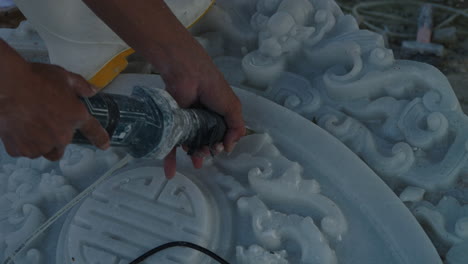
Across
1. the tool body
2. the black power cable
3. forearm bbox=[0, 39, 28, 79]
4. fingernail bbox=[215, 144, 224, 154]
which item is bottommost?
the black power cable

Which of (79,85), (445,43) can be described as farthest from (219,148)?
(445,43)

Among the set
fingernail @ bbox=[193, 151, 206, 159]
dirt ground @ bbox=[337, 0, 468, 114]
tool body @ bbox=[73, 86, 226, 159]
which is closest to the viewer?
tool body @ bbox=[73, 86, 226, 159]

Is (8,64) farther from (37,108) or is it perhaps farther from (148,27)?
(148,27)

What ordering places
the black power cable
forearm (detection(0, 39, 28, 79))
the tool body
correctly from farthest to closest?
the black power cable
the tool body
forearm (detection(0, 39, 28, 79))

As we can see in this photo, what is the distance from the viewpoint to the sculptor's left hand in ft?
3.09

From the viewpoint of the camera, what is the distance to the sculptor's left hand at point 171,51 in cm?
94

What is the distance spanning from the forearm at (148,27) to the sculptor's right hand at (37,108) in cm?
22

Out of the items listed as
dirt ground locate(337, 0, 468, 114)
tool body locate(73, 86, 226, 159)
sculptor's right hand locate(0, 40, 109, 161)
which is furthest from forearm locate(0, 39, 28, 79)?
dirt ground locate(337, 0, 468, 114)

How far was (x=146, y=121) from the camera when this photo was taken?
91 centimetres

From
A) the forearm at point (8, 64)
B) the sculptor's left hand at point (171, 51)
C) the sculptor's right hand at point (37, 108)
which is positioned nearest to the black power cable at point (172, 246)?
the sculptor's left hand at point (171, 51)

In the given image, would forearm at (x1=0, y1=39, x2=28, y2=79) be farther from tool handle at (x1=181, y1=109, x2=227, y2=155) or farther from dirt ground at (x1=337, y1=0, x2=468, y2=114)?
dirt ground at (x1=337, y1=0, x2=468, y2=114)

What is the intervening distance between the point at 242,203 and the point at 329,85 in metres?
0.35

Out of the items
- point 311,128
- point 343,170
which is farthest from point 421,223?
Result: point 311,128

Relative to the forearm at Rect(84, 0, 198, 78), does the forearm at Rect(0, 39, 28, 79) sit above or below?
above
